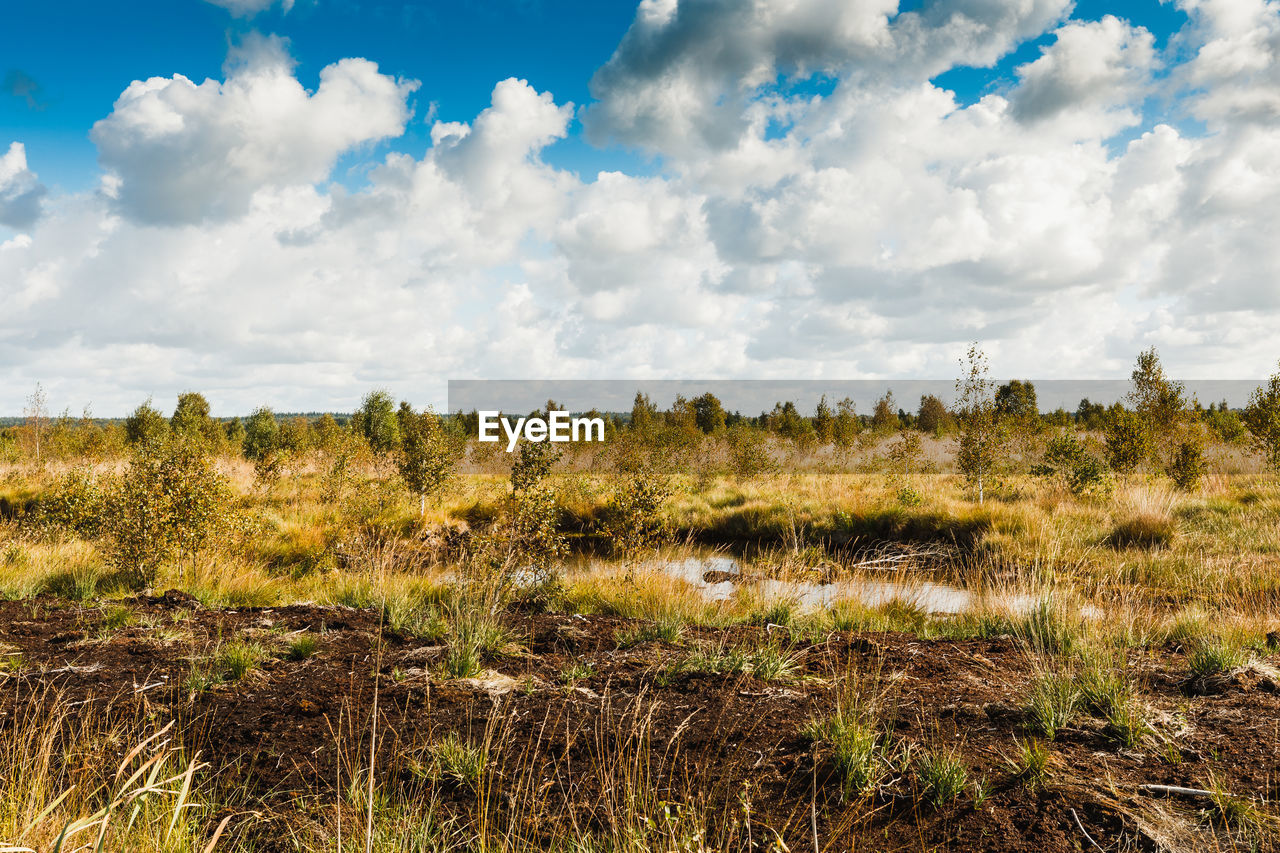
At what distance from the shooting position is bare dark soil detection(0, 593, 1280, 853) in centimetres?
280

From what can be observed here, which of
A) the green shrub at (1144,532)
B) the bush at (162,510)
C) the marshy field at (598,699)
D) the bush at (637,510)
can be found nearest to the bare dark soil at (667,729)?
the marshy field at (598,699)

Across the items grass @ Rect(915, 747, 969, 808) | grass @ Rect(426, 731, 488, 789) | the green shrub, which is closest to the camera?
grass @ Rect(915, 747, 969, 808)

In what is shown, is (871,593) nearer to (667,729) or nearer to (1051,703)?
(1051,703)

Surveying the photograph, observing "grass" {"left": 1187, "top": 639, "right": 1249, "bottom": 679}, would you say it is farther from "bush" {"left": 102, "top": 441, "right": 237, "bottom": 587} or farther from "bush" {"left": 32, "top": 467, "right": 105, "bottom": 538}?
"bush" {"left": 32, "top": 467, "right": 105, "bottom": 538}

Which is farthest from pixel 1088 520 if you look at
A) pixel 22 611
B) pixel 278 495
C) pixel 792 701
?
pixel 278 495

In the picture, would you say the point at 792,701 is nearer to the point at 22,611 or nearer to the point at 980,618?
the point at 980,618

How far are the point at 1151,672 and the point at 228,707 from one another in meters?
6.09

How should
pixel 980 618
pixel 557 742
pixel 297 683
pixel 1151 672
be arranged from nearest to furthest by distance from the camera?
pixel 557 742
pixel 297 683
pixel 1151 672
pixel 980 618

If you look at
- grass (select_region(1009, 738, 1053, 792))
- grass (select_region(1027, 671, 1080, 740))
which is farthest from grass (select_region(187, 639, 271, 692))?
grass (select_region(1027, 671, 1080, 740))

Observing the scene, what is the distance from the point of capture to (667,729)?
3596 mm

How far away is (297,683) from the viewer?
444 centimetres

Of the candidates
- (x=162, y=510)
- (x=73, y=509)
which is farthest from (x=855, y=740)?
(x=73, y=509)

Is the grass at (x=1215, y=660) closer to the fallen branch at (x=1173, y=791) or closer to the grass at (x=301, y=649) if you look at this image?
the fallen branch at (x=1173, y=791)

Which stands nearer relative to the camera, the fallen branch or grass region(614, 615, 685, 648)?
the fallen branch
